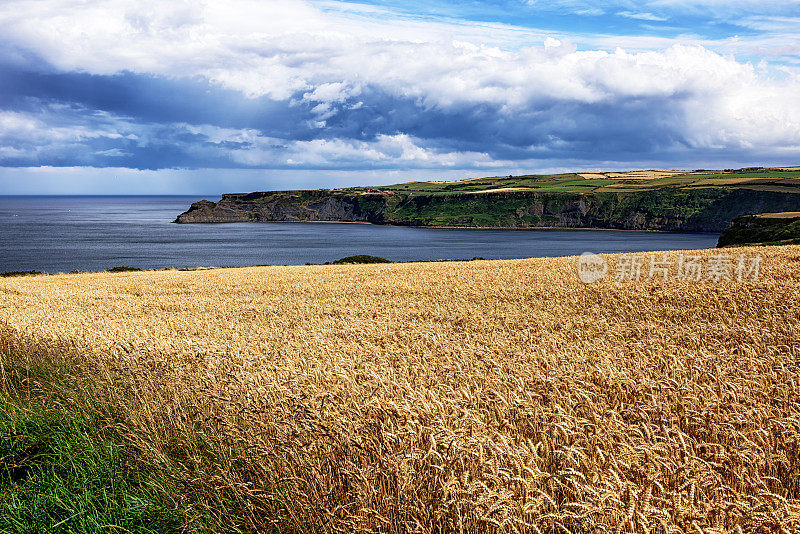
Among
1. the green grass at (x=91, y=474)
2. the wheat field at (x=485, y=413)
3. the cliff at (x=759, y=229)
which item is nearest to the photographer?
the wheat field at (x=485, y=413)

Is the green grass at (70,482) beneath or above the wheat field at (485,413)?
beneath

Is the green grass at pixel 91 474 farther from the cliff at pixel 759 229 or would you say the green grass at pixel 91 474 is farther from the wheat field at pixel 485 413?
the cliff at pixel 759 229

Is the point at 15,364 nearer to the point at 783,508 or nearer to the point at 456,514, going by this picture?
the point at 456,514

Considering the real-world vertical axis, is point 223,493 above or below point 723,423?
below

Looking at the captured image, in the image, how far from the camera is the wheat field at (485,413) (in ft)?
13.5

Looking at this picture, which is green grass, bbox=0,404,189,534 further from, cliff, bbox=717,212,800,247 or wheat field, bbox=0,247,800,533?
cliff, bbox=717,212,800,247

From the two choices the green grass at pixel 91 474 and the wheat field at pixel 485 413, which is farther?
the green grass at pixel 91 474

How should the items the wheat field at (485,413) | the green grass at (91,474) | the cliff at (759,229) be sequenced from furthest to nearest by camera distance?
the cliff at (759,229) → the green grass at (91,474) → the wheat field at (485,413)

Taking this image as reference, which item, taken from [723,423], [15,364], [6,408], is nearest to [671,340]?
[723,423]

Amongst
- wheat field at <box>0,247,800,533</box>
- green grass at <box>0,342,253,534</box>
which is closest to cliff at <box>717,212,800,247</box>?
wheat field at <box>0,247,800,533</box>

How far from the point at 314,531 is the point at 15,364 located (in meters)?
8.95

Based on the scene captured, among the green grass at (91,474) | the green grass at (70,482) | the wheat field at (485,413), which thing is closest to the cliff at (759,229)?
the wheat field at (485,413)

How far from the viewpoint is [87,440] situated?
7.07 meters

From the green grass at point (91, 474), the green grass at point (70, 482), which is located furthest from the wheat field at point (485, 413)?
the green grass at point (70, 482)
